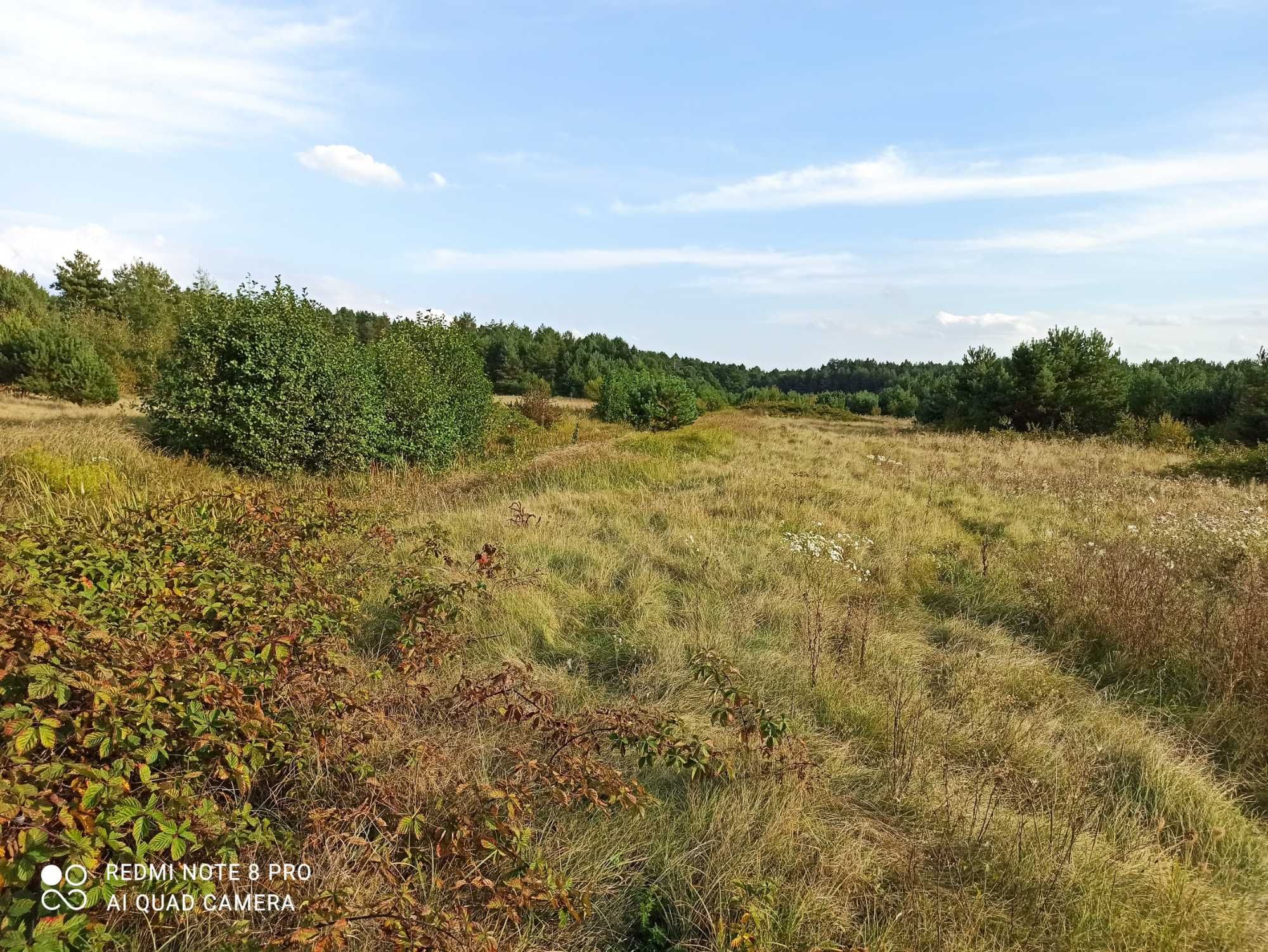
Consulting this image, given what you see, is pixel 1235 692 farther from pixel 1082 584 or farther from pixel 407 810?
pixel 407 810

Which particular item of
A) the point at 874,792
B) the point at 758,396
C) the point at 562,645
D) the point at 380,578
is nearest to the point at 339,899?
the point at 874,792

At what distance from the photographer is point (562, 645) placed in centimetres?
435

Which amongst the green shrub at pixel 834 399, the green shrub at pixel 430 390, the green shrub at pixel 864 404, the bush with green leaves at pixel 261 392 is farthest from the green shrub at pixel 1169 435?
the green shrub at pixel 834 399

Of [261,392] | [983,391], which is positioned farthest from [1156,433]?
[261,392]

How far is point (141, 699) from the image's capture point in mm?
2070

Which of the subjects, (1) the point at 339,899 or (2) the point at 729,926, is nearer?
(1) the point at 339,899

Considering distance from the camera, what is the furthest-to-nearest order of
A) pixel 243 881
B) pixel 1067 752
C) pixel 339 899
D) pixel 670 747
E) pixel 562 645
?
1. pixel 562 645
2. pixel 1067 752
3. pixel 670 747
4. pixel 243 881
5. pixel 339 899

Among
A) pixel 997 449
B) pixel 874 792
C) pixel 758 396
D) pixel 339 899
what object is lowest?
pixel 874 792

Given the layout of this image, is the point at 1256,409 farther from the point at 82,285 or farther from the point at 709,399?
the point at 82,285

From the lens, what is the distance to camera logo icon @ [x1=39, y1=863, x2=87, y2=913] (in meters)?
1.58

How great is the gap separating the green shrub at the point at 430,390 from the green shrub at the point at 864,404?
1397 inches

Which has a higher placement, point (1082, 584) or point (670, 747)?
point (1082, 584)

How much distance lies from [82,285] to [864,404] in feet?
187

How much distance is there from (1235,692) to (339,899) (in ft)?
16.4
